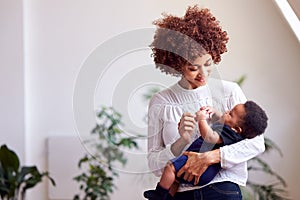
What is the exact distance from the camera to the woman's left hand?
220cm

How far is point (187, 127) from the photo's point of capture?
2.24m

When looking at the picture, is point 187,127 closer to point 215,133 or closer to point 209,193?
point 215,133

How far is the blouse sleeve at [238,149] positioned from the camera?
2205 mm

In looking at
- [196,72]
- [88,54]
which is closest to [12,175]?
[88,54]

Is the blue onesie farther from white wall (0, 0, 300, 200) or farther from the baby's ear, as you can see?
white wall (0, 0, 300, 200)

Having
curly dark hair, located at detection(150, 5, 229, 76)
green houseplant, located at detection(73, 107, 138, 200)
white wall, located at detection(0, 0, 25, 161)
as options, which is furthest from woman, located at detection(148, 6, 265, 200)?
white wall, located at detection(0, 0, 25, 161)

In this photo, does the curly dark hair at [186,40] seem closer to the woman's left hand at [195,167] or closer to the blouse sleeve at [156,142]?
the blouse sleeve at [156,142]

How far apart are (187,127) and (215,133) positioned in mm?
125

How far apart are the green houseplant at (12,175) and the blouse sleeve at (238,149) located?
1148mm

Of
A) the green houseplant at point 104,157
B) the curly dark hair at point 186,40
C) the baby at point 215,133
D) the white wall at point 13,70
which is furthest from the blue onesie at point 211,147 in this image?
the white wall at point 13,70

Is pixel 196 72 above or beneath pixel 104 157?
above

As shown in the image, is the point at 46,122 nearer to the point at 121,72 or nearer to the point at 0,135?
the point at 0,135

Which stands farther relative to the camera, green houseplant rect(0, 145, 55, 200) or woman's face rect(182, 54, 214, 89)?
green houseplant rect(0, 145, 55, 200)

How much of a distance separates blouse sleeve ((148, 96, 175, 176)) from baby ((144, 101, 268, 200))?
53 mm
